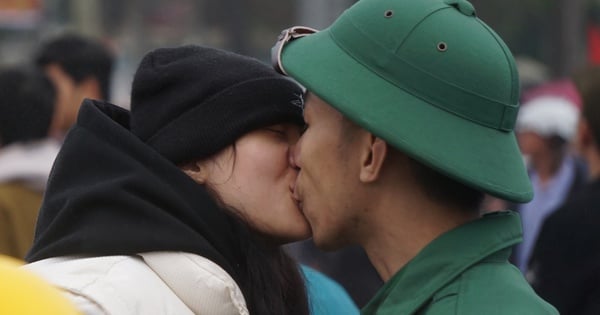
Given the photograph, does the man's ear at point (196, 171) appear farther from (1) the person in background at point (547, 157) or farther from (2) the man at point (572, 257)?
(1) the person in background at point (547, 157)

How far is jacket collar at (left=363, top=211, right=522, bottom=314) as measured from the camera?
191 cm

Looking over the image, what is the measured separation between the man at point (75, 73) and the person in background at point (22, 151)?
69cm

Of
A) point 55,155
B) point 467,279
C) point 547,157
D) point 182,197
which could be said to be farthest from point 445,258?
point 547,157

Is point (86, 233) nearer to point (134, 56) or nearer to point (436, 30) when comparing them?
point (436, 30)

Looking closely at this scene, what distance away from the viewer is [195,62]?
2.31 m

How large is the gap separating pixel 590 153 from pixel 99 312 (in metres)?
2.89

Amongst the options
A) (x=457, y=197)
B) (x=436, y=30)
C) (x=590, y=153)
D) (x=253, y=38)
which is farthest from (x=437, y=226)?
(x=253, y=38)

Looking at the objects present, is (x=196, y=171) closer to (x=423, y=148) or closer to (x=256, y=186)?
(x=256, y=186)

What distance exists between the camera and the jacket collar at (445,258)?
1912 millimetres

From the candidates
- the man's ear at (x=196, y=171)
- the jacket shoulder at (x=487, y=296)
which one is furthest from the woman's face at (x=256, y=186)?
the jacket shoulder at (x=487, y=296)

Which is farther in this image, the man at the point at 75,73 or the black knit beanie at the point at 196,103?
the man at the point at 75,73

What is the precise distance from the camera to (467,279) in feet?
6.22

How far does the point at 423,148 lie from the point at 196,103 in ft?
1.77

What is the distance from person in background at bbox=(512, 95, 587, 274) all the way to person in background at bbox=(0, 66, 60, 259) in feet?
9.23
